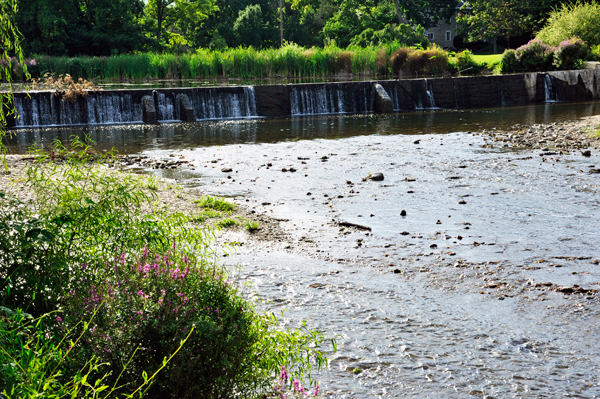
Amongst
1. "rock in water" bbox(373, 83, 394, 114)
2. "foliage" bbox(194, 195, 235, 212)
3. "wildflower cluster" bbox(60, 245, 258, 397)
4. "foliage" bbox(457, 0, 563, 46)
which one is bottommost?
"foliage" bbox(194, 195, 235, 212)

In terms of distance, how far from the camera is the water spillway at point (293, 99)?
2434 cm

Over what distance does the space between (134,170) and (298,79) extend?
23.6 metres

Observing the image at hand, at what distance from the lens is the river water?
5129 mm

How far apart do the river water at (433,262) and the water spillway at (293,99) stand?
9.31 m

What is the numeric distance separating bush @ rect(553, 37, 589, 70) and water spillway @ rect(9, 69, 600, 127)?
13.9 feet

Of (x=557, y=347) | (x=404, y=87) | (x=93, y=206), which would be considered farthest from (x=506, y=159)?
(x=404, y=87)

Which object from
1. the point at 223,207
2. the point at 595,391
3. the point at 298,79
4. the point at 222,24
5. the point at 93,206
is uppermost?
the point at 222,24

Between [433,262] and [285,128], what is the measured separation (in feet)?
51.5

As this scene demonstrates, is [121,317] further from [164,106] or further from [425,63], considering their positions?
[425,63]

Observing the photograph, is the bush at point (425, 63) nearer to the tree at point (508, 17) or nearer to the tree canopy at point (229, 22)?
the tree canopy at point (229, 22)

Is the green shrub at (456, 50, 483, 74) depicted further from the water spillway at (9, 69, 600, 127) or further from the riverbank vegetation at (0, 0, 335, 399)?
the riverbank vegetation at (0, 0, 335, 399)

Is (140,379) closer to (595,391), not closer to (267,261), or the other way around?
(595,391)

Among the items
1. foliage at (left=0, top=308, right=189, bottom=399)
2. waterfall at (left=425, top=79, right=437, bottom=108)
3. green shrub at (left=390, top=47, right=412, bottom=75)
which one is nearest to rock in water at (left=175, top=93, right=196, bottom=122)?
waterfall at (left=425, top=79, right=437, bottom=108)

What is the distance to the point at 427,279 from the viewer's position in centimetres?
714
